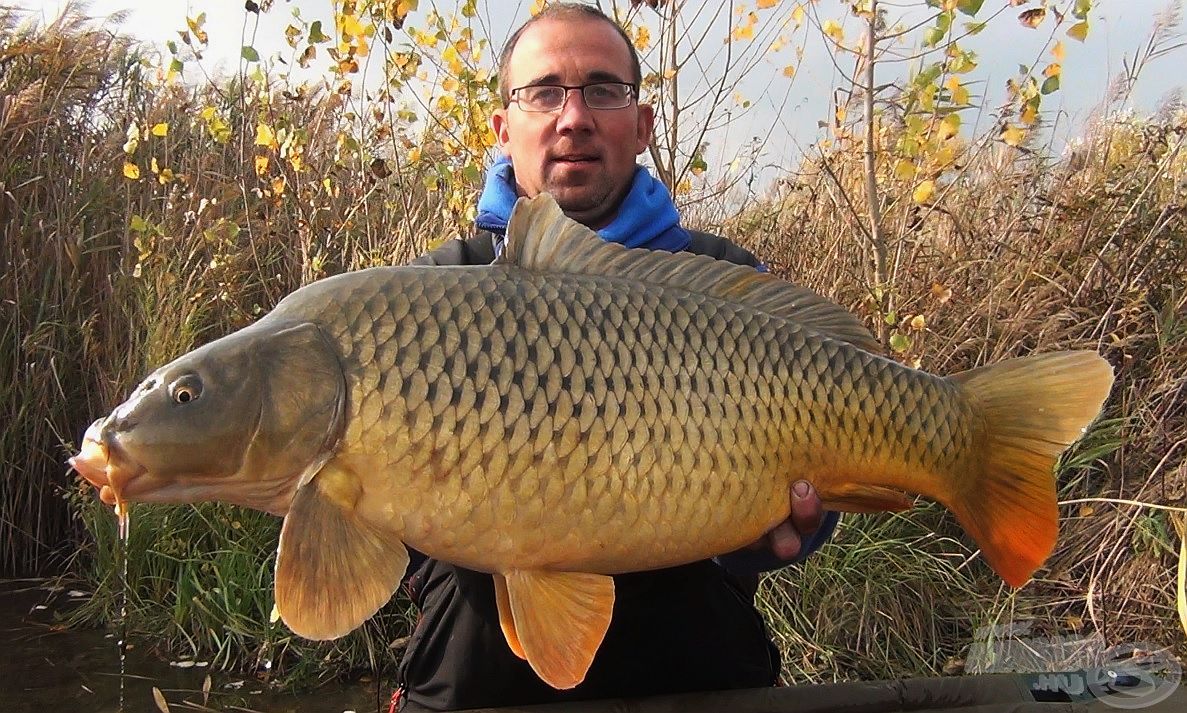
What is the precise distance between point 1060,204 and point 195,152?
3143 millimetres

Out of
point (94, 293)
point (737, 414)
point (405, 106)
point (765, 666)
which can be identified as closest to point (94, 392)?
point (94, 293)

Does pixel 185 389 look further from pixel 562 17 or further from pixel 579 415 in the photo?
pixel 562 17

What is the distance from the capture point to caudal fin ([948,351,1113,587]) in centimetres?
110

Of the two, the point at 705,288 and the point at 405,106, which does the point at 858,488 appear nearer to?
the point at 705,288

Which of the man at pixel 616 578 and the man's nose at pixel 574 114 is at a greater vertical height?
the man's nose at pixel 574 114

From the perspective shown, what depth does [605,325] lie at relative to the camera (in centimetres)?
98

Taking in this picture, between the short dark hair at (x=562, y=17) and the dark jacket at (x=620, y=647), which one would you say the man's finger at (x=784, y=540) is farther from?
→ the short dark hair at (x=562, y=17)

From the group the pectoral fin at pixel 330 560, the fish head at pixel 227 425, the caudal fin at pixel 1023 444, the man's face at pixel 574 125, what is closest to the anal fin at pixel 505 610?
the pectoral fin at pixel 330 560

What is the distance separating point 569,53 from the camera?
5.09 feet

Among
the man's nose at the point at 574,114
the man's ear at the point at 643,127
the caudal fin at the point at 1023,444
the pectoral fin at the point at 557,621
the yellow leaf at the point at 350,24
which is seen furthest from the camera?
the yellow leaf at the point at 350,24

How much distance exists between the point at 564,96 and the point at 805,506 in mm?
828

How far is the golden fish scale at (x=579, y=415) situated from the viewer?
91 cm

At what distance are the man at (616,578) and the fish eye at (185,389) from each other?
582 millimetres

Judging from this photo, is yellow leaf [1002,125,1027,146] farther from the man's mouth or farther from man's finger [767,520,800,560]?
man's finger [767,520,800,560]
